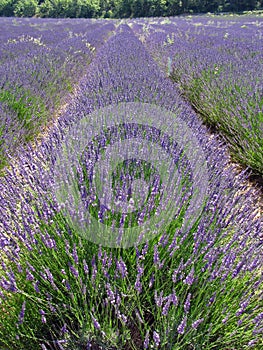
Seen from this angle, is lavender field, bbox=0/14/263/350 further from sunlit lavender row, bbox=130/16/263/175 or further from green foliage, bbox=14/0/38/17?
green foliage, bbox=14/0/38/17

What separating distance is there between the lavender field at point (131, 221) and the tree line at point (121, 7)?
35418mm

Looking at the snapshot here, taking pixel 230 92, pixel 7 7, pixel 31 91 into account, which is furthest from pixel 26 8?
pixel 230 92

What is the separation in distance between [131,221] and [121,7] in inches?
1581

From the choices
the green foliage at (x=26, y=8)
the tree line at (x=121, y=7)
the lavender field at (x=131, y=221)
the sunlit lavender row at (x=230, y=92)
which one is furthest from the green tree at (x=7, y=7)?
the lavender field at (x=131, y=221)

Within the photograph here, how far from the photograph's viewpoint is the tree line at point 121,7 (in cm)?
3625

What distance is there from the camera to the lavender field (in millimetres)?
1351

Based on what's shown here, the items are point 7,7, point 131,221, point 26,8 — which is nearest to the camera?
point 131,221

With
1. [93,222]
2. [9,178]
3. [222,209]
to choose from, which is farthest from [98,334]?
[9,178]

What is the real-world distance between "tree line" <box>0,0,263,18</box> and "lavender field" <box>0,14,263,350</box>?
1394 inches

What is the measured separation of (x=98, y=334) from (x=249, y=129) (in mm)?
2665

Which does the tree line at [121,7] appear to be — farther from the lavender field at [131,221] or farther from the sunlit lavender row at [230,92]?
the lavender field at [131,221]

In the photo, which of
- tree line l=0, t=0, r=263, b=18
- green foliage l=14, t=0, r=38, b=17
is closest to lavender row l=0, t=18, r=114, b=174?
tree line l=0, t=0, r=263, b=18

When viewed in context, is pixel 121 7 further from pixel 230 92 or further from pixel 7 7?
pixel 230 92

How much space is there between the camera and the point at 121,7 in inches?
1464
